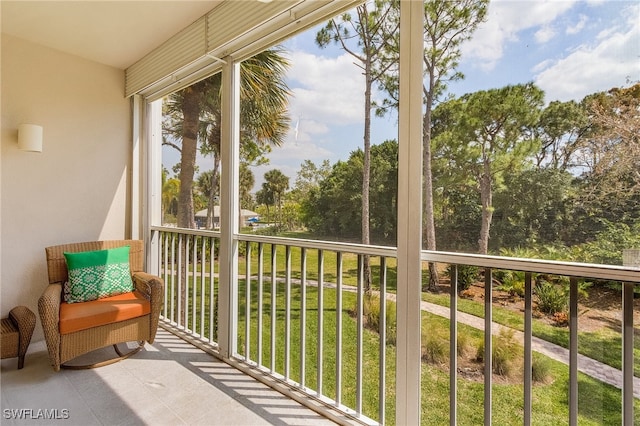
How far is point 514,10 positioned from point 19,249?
4163 millimetres

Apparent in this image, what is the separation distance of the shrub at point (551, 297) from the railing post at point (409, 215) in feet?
1.74

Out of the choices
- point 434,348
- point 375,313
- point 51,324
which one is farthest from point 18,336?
point 434,348

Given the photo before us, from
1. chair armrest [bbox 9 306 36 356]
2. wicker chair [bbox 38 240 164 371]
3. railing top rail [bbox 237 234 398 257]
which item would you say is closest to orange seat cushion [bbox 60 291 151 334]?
wicker chair [bbox 38 240 164 371]

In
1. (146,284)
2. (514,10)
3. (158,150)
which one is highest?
(514,10)

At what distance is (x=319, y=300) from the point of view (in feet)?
7.44

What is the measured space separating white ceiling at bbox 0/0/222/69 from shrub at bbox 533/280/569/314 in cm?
281

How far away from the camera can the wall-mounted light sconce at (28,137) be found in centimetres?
278

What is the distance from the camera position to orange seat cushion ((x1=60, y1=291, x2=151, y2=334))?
2351mm

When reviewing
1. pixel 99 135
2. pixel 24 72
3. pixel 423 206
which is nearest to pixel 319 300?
pixel 423 206

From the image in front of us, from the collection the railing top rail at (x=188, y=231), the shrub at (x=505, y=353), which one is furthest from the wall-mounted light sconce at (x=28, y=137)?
the shrub at (x=505, y=353)

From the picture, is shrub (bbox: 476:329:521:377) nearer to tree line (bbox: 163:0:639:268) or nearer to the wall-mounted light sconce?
tree line (bbox: 163:0:639:268)

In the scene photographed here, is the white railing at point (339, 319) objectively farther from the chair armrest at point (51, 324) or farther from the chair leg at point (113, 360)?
the chair armrest at point (51, 324)

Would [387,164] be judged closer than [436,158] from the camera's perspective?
No

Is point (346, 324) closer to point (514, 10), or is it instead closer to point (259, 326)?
point (259, 326)
